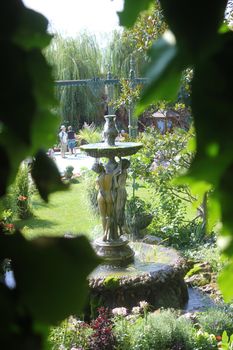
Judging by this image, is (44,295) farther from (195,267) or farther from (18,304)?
(195,267)

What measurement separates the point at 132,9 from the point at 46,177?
0.26m

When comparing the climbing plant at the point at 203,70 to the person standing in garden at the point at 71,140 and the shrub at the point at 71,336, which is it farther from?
the person standing in garden at the point at 71,140

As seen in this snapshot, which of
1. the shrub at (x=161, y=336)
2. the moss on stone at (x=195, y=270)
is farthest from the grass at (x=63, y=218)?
the shrub at (x=161, y=336)

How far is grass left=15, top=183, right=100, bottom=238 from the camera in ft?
30.3

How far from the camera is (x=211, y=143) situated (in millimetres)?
462

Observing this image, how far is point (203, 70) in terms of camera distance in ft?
1.47

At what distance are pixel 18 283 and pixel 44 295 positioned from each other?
2 centimetres

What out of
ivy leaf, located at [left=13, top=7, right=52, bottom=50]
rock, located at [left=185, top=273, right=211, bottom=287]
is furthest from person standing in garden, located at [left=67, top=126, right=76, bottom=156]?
ivy leaf, located at [left=13, top=7, right=52, bottom=50]

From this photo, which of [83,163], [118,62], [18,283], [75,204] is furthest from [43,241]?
[118,62]

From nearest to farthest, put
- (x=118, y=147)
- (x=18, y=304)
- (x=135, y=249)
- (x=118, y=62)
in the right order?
(x=18, y=304) → (x=118, y=147) → (x=135, y=249) → (x=118, y=62)

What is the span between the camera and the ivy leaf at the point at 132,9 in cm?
60

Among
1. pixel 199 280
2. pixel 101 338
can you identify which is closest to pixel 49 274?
pixel 101 338

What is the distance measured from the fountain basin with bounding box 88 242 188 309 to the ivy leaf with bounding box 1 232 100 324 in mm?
5020

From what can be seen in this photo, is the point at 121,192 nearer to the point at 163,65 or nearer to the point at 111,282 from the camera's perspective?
the point at 111,282
